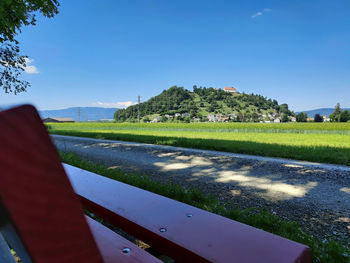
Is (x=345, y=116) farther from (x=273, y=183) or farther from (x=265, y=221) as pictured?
(x=265, y=221)

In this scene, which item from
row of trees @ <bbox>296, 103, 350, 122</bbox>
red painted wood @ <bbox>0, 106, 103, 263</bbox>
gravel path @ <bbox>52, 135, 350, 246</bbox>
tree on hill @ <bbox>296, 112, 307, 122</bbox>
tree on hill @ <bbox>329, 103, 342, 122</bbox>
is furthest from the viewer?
tree on hill @ <bbox>296, 112, 307, 122</bbox>

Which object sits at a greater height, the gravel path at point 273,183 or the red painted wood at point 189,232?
the red painted wood at point 189,232

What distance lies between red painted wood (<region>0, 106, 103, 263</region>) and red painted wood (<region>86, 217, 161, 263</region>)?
1.71ft

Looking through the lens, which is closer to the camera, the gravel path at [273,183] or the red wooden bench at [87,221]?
the red wooden bench at [87,221]

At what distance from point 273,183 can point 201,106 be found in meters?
124

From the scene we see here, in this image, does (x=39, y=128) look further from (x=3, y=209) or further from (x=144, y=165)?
(x=144, y=165)

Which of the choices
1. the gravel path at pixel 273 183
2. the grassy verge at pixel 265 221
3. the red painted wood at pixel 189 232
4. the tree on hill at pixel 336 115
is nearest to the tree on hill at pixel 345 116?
the tree on hill at pixel 336 115

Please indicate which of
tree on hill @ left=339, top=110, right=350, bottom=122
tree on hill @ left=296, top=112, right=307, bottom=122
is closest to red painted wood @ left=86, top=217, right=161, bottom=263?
tree on hill @ left=339, top=110, right=350, bottom=122

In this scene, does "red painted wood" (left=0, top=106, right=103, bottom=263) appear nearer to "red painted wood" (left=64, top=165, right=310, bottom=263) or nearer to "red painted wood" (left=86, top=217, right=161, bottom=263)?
"red painted wood" (left=86, top=217, right=161, bottom=263)

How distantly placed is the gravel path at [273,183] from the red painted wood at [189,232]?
225 cm

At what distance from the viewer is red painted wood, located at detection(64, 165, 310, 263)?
35.9 inches

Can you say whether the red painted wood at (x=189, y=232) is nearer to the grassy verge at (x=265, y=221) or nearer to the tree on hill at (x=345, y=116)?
the grassy verge at (x=265, y=221)

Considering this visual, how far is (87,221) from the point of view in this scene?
1.37 feet

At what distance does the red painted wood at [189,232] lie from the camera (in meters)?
0.91
